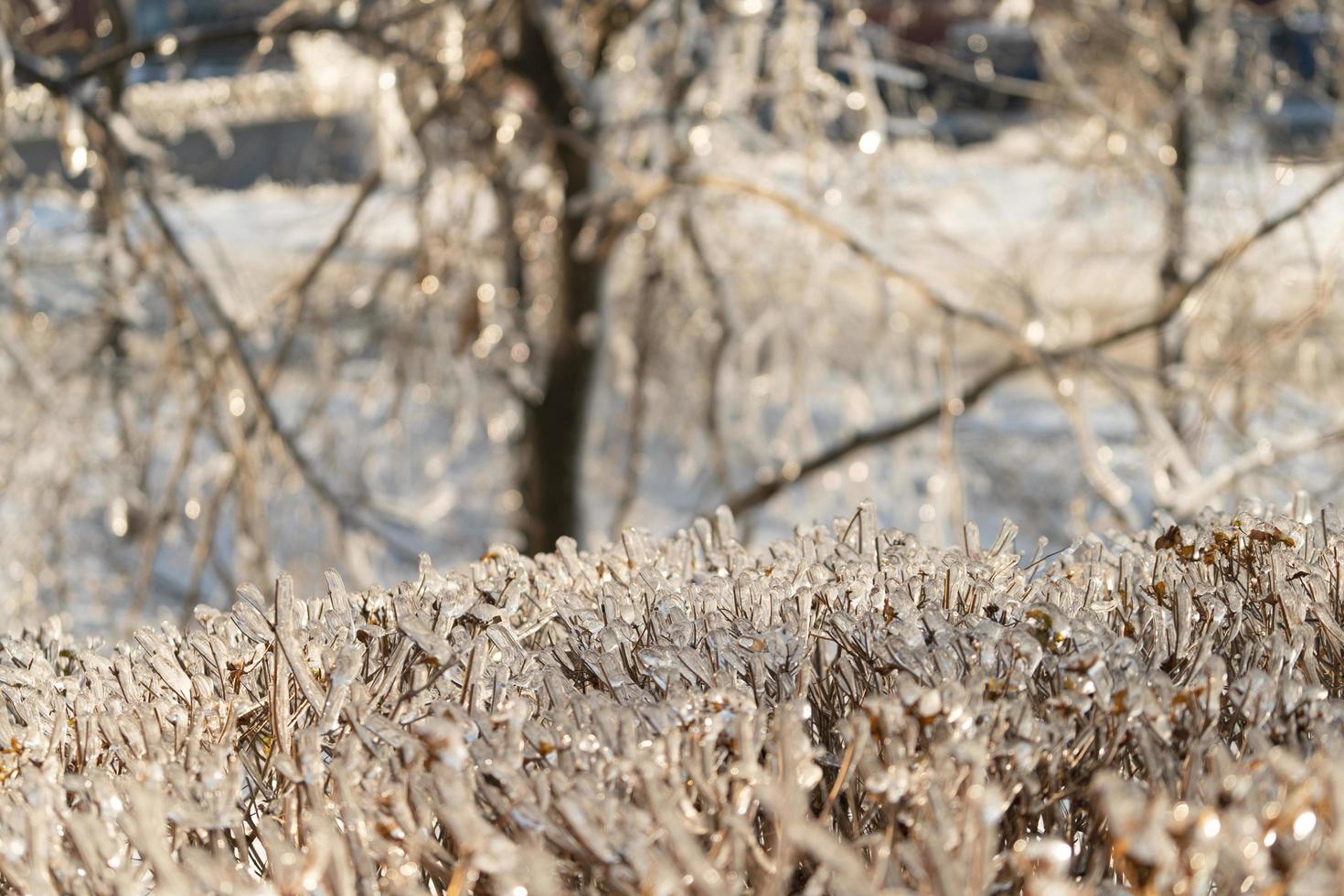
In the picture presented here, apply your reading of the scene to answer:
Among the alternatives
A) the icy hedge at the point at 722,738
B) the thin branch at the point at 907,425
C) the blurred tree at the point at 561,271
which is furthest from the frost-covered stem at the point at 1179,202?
the icy hedge at the point at 722,738

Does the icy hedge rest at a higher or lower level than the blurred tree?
higher

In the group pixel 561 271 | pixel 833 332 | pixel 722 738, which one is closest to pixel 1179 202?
pixel 833 332

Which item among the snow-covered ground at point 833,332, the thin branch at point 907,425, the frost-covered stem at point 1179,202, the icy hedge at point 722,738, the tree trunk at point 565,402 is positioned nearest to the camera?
the icy hedge at point 722,738

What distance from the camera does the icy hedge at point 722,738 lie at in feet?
4.32

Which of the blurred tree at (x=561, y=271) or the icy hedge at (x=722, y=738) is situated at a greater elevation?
the icy hedge at (x=722, y=738)

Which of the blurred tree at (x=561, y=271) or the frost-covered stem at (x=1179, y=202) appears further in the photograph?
the frost-covered stem at (x=1179, y=202)

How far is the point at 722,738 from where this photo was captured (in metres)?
1.54

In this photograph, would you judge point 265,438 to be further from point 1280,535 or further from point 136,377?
point 1280,535

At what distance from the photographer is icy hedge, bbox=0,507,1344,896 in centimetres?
132

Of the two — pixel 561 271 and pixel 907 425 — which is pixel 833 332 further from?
pixel 561 271

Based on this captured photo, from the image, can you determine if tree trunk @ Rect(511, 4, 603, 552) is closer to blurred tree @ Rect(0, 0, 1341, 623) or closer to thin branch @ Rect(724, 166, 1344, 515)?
blurred tree @ Rect(0, 0, 1341, 623)

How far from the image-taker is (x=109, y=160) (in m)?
4.85

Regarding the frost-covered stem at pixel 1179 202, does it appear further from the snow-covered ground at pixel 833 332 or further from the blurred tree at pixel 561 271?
the snow-covered ground at pixel 833 332

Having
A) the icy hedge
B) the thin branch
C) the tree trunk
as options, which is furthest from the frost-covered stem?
→ the icy hedge
